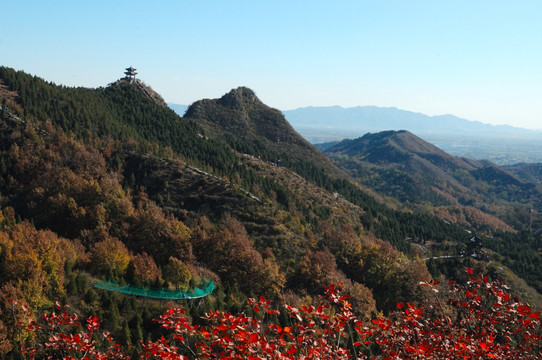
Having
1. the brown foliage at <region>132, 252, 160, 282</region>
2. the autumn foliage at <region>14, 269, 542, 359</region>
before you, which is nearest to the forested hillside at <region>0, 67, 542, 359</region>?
the brown foliage at <region>132, 252, 160, 282</region>

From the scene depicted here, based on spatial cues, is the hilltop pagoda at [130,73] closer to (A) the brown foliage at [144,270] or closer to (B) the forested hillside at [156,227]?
(B) the forested hillside at [156,227]

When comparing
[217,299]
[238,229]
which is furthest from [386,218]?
[217,299]

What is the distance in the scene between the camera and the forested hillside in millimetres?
43781

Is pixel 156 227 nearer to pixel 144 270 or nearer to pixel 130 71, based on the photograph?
pixel 144 270

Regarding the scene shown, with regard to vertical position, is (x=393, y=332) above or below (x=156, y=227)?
above

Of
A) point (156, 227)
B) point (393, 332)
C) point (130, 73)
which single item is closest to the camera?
point (393, 332)

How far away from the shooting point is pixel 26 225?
191 ft

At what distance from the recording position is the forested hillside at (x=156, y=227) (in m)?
43.8

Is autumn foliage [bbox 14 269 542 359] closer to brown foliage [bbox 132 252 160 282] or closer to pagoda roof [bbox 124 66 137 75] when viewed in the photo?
brown foliage [bbox 132 252 160 282]

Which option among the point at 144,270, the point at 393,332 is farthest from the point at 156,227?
the point at 393,332

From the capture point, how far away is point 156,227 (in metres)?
64.0

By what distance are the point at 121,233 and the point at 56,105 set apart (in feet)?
203

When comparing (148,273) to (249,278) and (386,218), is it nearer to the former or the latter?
(249,278)

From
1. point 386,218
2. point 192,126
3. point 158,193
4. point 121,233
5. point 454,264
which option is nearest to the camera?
point 121,233
